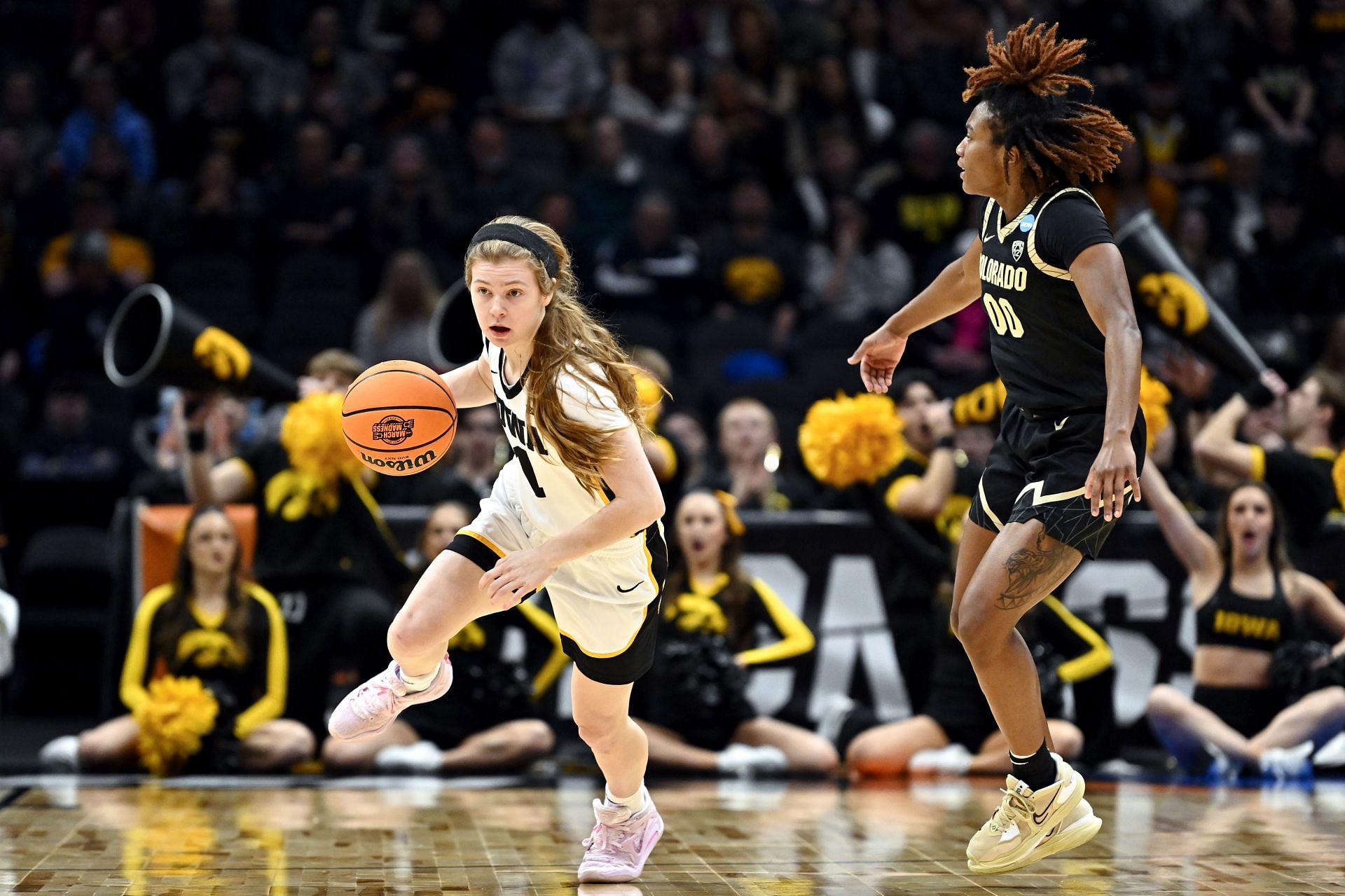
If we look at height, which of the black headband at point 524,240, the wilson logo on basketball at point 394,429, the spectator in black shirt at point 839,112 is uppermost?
the spectator in black shirt at point 839,112

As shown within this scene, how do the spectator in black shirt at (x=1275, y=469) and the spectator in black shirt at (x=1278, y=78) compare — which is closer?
the spectator in black shirt at (x=1275, y=469)

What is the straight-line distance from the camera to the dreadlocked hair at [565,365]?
421 centimetres

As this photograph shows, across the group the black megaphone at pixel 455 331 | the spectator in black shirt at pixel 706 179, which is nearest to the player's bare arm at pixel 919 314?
the black megaphone at pixel 455 331

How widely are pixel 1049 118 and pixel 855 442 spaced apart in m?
2.92

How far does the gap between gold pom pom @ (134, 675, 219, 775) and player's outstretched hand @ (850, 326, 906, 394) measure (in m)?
3.47

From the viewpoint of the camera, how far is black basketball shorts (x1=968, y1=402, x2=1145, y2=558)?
4.14 meters

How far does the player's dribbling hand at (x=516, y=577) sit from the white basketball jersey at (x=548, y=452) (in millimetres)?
258

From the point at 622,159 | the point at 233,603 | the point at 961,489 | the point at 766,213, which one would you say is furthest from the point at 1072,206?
the point at 622,159

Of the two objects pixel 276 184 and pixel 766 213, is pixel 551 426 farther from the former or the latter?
pixel 276 184

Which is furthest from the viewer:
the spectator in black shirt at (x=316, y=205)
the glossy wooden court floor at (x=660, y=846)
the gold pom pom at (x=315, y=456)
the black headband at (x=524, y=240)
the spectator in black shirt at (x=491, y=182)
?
the spectator in black shirt at (x=491, y=182)

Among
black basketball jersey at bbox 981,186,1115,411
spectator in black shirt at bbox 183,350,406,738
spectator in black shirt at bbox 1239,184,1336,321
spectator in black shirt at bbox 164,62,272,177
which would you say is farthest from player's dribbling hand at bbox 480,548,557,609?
spectator in black shirt at bbox 164,62,272,177

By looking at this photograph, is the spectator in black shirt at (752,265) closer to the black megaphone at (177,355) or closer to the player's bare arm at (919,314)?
the black megaphone at (177,355)

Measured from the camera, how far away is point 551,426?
4211 millimetres

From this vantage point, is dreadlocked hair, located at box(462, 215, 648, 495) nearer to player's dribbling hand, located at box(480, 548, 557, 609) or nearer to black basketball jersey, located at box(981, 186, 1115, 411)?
player's dribbling hand, located at box(480, 548, 557, 609)
